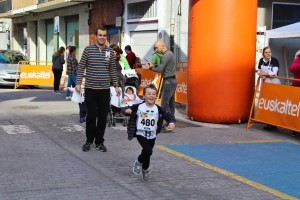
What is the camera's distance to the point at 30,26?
3803 centimetres

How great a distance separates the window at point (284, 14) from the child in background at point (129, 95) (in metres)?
10.5

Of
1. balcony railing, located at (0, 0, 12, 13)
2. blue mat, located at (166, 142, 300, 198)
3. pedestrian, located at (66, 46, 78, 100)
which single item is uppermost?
balcony railing, located at (0, 0, 12, 13)

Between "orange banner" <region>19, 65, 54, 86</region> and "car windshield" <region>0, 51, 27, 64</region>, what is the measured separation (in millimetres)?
1532

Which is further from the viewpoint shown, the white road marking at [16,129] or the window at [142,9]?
the window at [142,9]

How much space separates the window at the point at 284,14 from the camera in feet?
63.4

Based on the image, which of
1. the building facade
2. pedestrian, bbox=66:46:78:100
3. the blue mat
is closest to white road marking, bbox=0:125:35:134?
the blue mat

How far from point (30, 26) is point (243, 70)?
29.8m

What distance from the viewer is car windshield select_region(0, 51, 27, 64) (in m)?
21.8

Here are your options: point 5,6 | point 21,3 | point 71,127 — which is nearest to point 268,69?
point 71,127

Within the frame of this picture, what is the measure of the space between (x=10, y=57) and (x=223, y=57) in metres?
14.0

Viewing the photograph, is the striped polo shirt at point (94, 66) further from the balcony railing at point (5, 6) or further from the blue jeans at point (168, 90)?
the balcony railing at point (5, 6)

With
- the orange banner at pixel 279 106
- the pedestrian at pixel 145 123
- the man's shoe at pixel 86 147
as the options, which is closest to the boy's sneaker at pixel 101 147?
the man's shoe at pixel 86 147

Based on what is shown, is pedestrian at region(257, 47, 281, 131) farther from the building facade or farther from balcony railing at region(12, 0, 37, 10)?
balcony railing at region(12, 0, 37, 10)

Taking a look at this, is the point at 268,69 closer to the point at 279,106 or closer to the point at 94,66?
the point at 279,106
